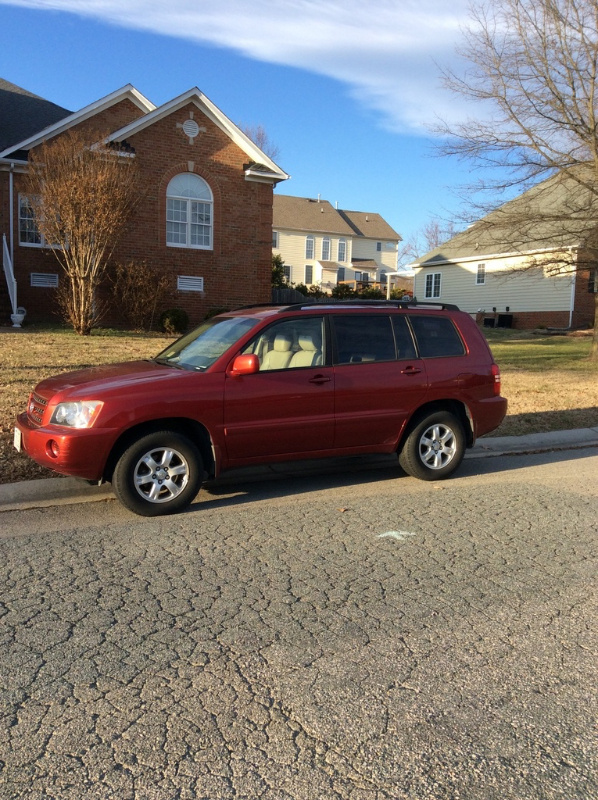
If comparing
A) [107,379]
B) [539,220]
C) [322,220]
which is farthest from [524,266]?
[322,220]

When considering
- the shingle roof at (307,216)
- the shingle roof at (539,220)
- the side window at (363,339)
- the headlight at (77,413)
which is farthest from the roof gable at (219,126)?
the shingle roof at (307,216)

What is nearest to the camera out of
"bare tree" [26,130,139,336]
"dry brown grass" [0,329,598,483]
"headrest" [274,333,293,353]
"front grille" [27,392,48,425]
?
"front grille" [27,392,48,425]

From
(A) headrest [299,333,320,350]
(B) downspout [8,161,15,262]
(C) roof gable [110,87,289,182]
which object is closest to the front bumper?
(A) headrest [299,333,320,350]

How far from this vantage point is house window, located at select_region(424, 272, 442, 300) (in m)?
40.2

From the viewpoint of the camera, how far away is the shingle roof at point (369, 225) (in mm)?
62719

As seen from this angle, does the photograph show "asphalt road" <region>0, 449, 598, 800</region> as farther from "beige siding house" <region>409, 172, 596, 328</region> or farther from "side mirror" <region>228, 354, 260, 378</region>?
"beige siding house" <region>409, 172, 596, 328</region>

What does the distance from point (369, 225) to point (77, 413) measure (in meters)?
61.3

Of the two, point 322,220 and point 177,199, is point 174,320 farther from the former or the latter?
point 322,220

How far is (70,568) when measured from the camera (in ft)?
15.0

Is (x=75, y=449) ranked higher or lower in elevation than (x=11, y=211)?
lower

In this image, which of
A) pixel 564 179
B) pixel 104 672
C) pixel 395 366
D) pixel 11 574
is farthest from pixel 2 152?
pixel 104 672

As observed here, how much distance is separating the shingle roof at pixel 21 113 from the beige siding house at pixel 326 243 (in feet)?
103

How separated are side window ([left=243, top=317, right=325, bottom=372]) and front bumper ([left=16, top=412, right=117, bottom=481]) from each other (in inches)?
59.0

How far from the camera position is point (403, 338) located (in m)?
7.02
